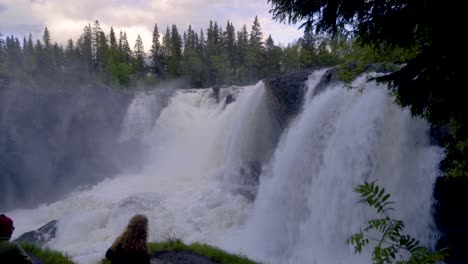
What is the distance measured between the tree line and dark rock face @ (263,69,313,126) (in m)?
28.9

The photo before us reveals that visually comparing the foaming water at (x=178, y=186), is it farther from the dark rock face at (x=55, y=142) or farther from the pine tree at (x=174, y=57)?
the pine tree at (x=174, y=57)

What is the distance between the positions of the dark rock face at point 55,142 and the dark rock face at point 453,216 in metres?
22.0

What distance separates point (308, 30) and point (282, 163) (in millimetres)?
10042

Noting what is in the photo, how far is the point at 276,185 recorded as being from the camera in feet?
45.2

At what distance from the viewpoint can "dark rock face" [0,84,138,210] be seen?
25.5 metres

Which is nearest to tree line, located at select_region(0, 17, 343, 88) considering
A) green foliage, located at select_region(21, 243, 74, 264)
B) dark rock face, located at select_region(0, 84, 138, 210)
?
dark rock face, located at select_region(0, 84, 138, 210)

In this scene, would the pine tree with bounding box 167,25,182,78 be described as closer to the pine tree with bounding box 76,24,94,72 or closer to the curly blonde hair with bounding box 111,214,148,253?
the pine tree with bounding box 76,24,94,72

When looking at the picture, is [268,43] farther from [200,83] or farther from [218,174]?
[218,174]

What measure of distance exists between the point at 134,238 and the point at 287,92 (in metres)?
13.3

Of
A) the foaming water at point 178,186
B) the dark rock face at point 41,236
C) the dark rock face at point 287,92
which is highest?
the dark rock face at point 287,92

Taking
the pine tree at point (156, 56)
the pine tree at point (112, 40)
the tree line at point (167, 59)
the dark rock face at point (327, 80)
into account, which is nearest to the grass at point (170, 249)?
the dark rock face at point (327, 80)

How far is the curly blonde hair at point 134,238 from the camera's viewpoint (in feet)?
14.6

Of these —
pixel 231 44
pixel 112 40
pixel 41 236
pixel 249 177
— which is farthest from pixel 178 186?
pixel 112 40

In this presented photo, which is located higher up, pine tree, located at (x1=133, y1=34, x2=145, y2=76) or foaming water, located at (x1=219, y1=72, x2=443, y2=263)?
pine tree, located at (x1=133, y1=34, x2=145, y2=76)
